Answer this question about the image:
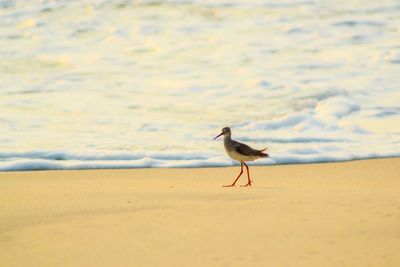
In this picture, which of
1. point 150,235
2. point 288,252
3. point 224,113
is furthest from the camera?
point 224,113

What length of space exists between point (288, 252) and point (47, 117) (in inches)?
236

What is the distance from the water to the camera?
8852 millimetres

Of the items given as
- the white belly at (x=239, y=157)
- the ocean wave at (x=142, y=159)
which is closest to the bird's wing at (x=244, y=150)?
the white belly at (x=239, y=157)

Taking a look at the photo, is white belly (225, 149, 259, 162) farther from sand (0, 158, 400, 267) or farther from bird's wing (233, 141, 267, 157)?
sand (0, 158, 400, 267)

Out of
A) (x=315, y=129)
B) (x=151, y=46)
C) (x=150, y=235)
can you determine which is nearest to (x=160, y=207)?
(x=150, y=235)

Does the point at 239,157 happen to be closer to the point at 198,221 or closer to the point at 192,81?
the point at 198,221

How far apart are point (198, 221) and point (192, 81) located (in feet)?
21.6

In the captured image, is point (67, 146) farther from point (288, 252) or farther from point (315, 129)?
point (288, 252)

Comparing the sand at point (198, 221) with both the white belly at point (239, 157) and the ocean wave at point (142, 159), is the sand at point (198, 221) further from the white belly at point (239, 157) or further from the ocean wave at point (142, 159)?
the ocean wave at point (142, 159)

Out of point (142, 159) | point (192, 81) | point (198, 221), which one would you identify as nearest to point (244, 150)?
point (142, 159)

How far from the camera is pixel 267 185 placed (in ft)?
23.3

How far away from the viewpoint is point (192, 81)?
11812mm

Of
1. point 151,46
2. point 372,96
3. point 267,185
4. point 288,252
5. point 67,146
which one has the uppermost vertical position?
point 151,46

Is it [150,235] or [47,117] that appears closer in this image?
[150,235]
